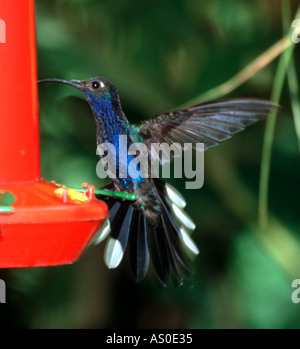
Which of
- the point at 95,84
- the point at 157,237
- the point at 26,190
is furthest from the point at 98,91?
the point at 26,190

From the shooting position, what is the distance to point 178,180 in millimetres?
3262

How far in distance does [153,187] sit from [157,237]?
0.64ft

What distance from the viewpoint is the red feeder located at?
1.66m

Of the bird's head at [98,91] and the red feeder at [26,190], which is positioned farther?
the bird's head at [98,91]

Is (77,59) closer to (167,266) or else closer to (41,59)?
(41,59)

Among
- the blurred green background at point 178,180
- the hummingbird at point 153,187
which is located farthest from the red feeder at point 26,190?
the blurred green background at point 178,180

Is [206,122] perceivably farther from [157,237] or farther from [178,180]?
[178,180]

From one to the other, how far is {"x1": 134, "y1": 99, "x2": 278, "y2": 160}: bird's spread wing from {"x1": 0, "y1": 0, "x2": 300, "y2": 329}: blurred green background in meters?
0.65

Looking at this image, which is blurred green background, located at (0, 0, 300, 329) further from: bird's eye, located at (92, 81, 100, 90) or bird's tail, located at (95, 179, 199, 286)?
bird's eye, located at (92, 81, 100, 90)

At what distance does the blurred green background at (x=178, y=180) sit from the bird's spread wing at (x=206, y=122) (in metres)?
0.65

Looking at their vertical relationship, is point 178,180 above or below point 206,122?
below

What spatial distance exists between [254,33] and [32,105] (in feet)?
4.98

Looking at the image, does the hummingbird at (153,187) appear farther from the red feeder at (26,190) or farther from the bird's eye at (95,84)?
the red feeder at (26,190)

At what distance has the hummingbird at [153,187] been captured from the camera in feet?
7.82
